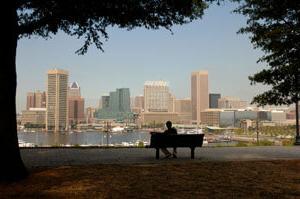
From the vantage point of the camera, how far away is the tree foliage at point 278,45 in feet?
41.1

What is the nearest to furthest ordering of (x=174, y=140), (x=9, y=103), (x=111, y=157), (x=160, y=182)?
1. (x=160, y=182)
2. (x=9, y=103)
3. (x=174, y=140)
4. (x=111, y=157)

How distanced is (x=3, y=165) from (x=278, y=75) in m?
9.33

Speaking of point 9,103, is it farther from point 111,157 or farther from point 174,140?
point 174,140

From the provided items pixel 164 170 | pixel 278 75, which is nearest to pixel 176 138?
pixel 164 170

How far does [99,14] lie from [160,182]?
4954mm

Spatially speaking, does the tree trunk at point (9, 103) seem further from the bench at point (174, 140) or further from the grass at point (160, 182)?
the bench at point (174, 140)

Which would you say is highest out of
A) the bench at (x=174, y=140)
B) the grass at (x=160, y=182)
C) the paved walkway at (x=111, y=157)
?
the bench at (x=174, y=140)

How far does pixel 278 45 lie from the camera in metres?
12.7

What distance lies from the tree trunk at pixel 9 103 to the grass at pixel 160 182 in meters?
0.43

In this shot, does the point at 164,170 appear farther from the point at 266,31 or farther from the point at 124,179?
→ the point at 266,31

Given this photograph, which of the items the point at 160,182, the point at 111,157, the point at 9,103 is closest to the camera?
the point at 160,182

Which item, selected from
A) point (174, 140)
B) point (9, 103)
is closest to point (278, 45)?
point (174, 140)

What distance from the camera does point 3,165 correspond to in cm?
840

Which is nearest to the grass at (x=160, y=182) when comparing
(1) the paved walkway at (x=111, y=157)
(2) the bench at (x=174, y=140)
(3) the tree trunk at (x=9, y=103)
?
(3) the tree trunk at (x=9, y=103)
